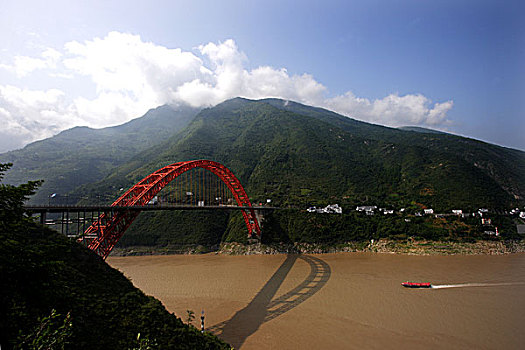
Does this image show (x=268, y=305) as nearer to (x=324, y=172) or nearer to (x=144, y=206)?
(x=144, y=206)

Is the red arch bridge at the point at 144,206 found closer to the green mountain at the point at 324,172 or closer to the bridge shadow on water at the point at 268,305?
the green mountain at the point at 324,172

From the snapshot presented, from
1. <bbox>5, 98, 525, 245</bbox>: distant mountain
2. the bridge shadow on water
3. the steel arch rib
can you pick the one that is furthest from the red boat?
the steel arch rib

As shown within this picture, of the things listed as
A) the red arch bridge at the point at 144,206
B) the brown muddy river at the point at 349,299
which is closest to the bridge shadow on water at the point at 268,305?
the brown muddy river at the point at 349,299

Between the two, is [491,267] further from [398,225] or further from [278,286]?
[278,286]

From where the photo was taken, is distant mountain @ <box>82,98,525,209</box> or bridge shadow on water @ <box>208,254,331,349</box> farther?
distant mountain @ <box>82,98,525,209</box>

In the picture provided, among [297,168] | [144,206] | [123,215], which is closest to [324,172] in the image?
[297,168]

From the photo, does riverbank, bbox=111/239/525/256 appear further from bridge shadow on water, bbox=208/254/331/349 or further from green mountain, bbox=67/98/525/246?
bridge shadow on water, bbox=208/254/331/349

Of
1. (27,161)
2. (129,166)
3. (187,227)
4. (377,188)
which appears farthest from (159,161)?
(377,188)
